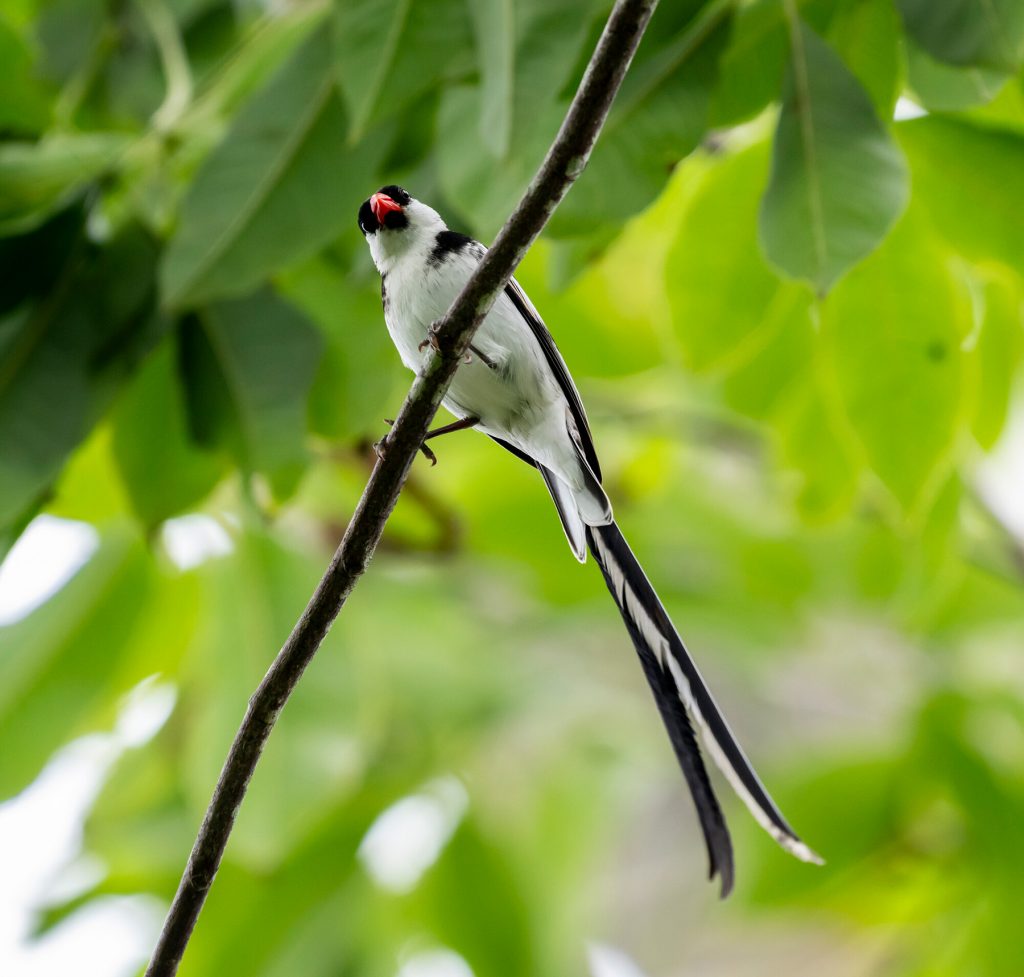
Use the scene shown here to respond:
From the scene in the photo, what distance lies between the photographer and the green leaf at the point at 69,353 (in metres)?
1.78

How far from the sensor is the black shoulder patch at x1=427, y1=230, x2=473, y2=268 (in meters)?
1.66

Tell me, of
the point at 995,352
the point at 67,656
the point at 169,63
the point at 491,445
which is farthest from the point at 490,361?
the point at 491,445

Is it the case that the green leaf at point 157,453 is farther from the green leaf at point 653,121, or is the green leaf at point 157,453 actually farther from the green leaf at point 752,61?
the green leaf at point 752,61

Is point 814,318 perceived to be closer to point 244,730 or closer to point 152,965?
point 244,730

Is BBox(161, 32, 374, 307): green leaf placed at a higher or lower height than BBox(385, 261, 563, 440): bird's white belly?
higher

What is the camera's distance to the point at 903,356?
1.76 metres

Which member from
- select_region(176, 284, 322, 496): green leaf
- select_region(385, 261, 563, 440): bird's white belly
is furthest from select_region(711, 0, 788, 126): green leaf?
select_region(176, 284, 322, 496): green leaf

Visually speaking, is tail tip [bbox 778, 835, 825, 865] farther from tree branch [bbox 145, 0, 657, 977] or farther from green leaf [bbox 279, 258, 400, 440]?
green leaf [bbox 279, 258, 400, 440]

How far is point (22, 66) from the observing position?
2074mm

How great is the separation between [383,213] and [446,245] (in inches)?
3.8

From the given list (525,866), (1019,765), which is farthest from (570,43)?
(1019,765)

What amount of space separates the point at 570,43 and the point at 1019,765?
2448mm

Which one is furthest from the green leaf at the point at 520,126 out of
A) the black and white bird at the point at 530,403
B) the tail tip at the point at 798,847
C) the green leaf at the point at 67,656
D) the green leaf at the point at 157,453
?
the green leaf at the point at 67,656

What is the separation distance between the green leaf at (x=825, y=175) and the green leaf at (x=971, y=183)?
0.31 metres
